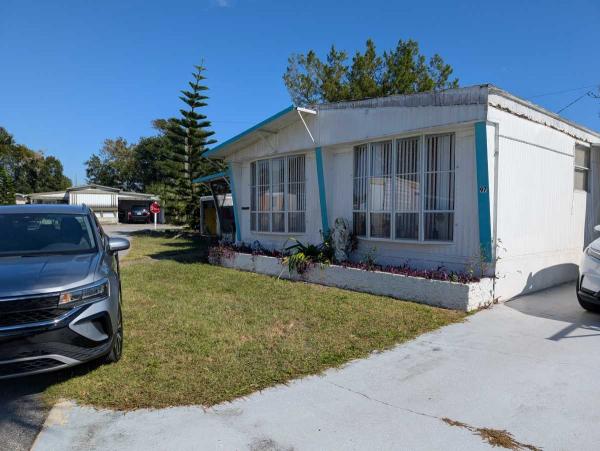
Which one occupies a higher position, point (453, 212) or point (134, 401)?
point (453, 212)

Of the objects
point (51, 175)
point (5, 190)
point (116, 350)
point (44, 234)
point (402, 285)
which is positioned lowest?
point (116, 350)

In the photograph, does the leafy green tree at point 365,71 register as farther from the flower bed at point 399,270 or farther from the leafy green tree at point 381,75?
the flower bed at point 399,270

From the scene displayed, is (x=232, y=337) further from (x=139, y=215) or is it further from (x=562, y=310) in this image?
(x=139, y=215)

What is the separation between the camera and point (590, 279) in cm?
585

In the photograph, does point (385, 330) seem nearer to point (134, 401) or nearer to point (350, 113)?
point (134, 401)

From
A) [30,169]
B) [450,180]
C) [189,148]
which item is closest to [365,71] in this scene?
[189,148]

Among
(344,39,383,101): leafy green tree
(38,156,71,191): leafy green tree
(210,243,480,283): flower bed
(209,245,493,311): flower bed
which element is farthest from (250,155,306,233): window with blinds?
(38,156,71,191): leafy green tree

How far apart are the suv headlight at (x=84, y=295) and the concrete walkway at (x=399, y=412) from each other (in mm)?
Result: 893

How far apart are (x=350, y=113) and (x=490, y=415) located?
672cm

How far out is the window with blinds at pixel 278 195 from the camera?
10508 mm

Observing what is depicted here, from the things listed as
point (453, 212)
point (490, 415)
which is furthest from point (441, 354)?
point (453, 212)

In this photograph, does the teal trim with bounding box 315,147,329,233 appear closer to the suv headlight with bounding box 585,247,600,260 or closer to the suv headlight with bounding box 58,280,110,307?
the suv headlight with bounding box 585,247,600,260

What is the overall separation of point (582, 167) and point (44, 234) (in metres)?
10.2

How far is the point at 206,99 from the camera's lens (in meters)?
23.5
